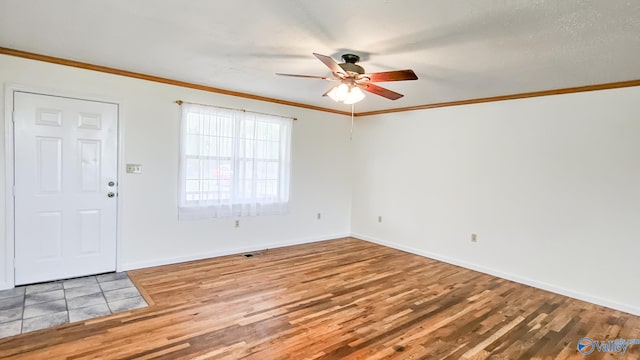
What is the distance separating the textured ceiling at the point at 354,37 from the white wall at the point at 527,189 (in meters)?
0.50

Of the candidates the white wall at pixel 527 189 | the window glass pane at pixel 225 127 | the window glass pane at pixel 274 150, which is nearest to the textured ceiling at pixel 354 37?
the white wall at pixel 527 189

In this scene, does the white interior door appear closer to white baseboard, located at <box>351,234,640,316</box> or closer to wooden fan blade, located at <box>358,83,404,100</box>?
wooden fan blade, located at <box>358,83,404,100</box>

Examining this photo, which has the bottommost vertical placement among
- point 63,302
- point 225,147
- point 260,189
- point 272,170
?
point 63,302

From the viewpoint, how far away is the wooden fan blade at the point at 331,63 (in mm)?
2379

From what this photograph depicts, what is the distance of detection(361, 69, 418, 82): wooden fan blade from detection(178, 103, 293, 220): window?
241 cm

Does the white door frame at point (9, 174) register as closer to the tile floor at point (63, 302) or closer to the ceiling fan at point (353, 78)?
the tile floor at point (63, 302)

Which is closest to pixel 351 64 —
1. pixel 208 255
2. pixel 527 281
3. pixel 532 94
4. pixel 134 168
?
pixel 532 94

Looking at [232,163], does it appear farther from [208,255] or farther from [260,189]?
[208,255]

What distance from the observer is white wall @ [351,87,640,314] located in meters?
3.46

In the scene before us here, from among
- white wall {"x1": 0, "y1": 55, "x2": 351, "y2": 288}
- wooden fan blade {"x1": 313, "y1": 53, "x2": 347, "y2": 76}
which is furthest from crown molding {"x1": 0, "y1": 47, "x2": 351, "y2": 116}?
wooden fan blade {"x1": 313, "y1": 53, "x2": 347, "y2": 76}

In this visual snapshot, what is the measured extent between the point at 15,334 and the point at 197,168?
2.43 metres

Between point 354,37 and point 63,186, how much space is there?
131 inches

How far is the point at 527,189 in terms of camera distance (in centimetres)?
409

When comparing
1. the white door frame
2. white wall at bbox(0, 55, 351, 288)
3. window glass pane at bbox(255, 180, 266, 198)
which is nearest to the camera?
the white door frame
